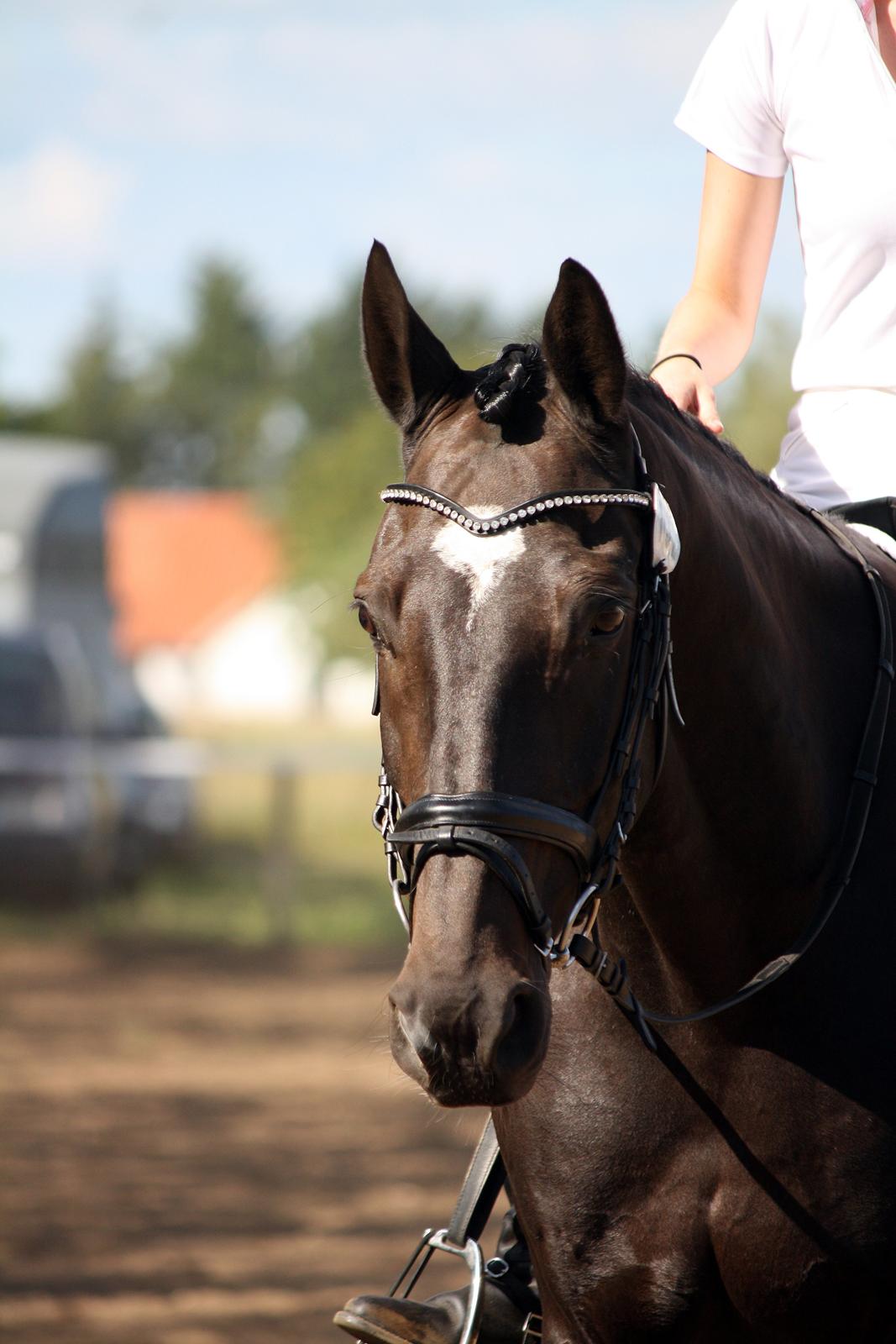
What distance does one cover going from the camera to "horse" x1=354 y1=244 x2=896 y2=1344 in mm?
1805

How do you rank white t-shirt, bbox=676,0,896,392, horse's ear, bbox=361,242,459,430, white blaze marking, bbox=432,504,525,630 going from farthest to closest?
white t-shirt, bbox=676,0,896,392
horse's ear, bbox=361,242,459,430
white blaze marking, bbox=432,504,525,630

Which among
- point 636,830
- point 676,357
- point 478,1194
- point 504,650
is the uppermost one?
point 676,357

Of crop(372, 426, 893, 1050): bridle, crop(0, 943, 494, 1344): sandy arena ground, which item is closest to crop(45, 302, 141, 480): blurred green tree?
crop(0, 943, 494, 1344): sandy arena ground

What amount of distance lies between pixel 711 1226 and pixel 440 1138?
5976 millimetres

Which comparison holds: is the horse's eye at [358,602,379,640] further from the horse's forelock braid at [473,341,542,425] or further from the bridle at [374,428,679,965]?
the horse's forelock braid at [473,341,542,425]

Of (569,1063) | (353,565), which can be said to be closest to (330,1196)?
(569,1063)

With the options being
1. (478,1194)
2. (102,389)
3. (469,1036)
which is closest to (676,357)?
(469,1036)

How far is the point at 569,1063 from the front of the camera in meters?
2.35

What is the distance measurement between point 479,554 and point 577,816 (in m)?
0.34

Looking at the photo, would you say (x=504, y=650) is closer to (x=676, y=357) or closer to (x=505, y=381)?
(x=505, y=381)

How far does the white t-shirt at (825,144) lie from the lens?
2619 millimetres

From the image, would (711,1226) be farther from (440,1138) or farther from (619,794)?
(440,1138)

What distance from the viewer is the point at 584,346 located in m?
1.98

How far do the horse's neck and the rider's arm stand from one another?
41 cm
